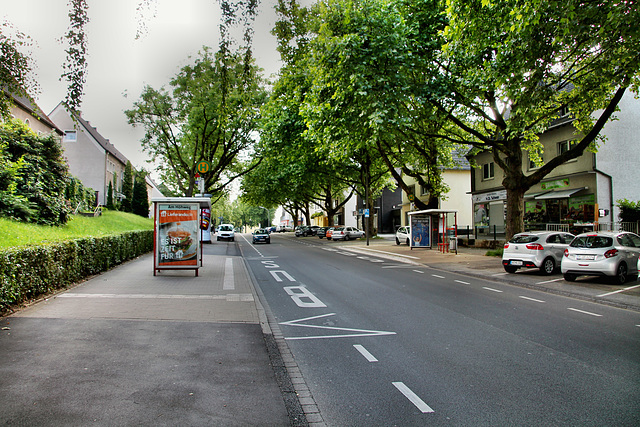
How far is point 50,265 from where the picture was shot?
28.8 feet

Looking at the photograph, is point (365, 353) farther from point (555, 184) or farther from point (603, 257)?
point (555, 184)

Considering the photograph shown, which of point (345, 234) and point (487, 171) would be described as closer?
point (487, 171)

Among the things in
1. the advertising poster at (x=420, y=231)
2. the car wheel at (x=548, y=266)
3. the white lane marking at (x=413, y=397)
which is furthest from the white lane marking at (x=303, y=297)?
the advertising poster at (x=420, y=231)

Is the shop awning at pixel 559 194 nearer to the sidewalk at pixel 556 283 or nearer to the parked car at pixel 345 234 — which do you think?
the sidewalk at pixel 556 283

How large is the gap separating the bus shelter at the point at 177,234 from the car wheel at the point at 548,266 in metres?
11.3

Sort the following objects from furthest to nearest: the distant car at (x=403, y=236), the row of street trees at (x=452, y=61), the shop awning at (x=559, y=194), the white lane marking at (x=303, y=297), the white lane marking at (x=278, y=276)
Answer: the distant car at (x=403, y=236) < the shop awning at (x=559, y=194) < the white lane marking at (x=278, y=276) < the row of street trees at (x=452, y=61) < the white lane marking at (x=303, y=297)

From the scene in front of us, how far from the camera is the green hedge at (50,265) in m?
6.93

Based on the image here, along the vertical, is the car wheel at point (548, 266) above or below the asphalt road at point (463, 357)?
above

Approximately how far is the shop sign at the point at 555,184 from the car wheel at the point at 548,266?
13456mm

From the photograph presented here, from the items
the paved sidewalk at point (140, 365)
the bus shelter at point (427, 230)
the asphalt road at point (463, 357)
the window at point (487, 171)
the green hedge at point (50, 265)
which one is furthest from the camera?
the window at point (487, 171)

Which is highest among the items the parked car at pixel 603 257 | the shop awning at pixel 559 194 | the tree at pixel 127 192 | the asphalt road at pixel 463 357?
the tree at pixel 127 192

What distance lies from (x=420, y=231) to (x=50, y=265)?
22.6 meters

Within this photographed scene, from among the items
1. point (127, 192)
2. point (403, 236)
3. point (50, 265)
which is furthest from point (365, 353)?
point (127, 192)

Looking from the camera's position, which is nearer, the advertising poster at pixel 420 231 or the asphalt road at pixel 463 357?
the asphalt road at pixel 463 357
